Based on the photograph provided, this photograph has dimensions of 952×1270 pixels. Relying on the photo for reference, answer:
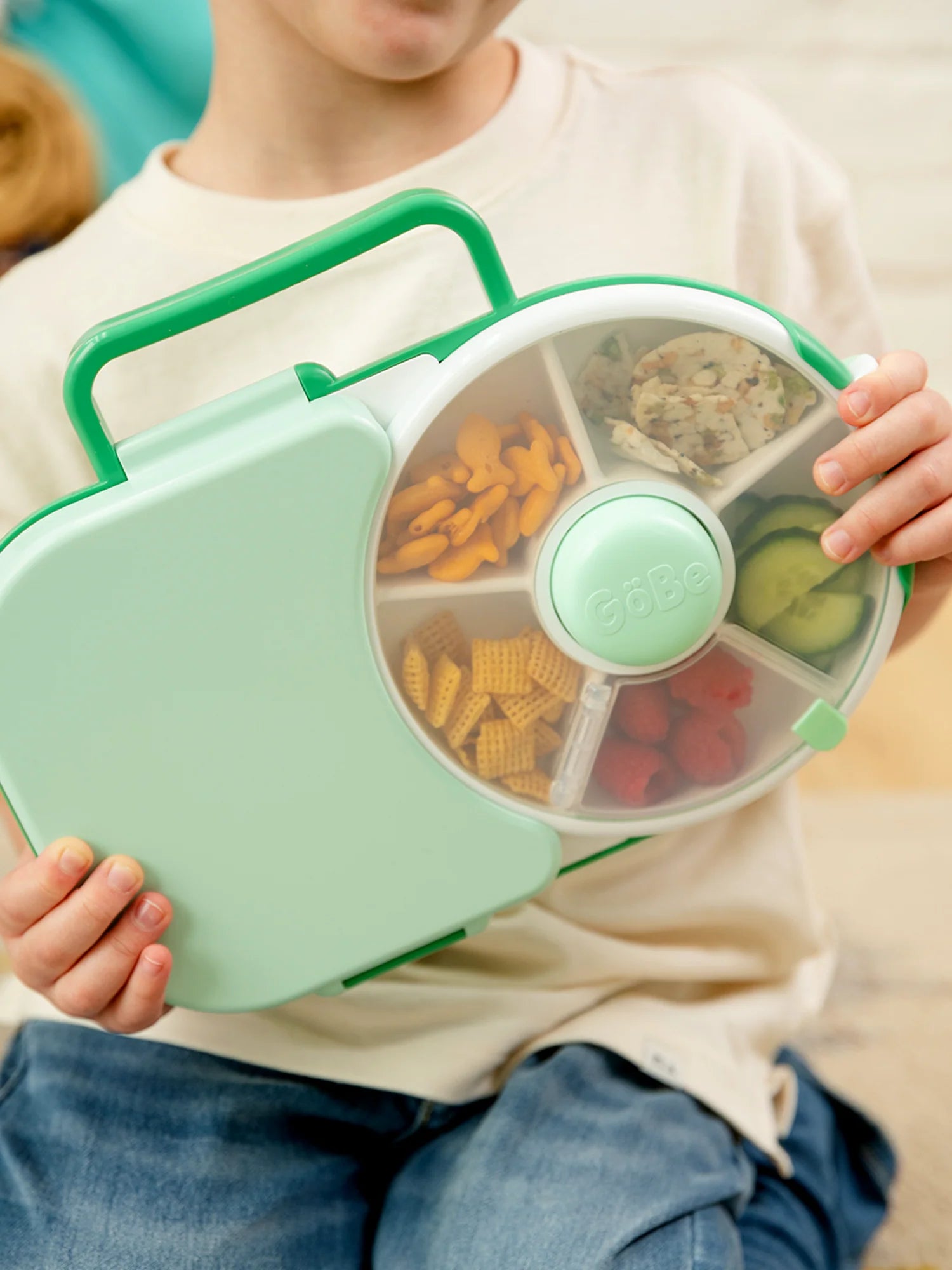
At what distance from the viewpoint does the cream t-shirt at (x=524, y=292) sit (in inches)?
20.4

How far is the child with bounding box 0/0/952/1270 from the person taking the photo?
0.50 meters

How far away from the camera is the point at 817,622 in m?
0.42

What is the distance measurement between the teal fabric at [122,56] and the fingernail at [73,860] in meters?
0.43

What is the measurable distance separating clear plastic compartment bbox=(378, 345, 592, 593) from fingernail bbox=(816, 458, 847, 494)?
8 centimetres

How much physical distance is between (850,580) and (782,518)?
0.04 metres

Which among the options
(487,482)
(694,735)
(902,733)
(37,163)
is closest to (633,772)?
(694,735)

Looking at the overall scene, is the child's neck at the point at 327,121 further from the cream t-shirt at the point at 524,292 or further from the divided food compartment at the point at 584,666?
the divided food compartment at the point at 584,666

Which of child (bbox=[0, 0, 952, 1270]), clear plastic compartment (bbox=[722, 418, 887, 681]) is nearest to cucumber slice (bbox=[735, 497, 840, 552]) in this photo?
clear plastic compartment (bbox=[722, 418, 887, 681])

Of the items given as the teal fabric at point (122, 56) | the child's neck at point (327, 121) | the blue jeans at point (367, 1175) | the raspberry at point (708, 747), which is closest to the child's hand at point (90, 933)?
the blue jeans at point (367, 1175)

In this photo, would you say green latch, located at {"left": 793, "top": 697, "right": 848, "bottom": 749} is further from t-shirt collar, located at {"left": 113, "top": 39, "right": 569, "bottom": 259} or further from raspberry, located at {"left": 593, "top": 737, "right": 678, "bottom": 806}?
t-shirt collar, located at {"left": 113, "top": 39, "right": 569, "bottom": 259}

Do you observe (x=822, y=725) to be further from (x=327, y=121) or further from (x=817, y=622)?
(x=327, y=121)

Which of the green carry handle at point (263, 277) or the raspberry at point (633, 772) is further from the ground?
the green carry handle at point (263, 277)

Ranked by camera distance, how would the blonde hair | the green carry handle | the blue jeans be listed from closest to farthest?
the green carry handle, the blue jeans, the blonde hair

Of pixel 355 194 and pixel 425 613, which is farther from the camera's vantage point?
pixel 355 194
